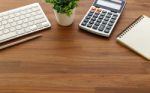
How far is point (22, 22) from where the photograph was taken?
864mm

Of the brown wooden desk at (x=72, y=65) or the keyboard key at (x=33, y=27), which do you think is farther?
the keyboard key at (x=33, y=27)

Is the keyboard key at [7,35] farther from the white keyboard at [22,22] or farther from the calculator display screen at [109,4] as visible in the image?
the calculator display screen at [109,4]

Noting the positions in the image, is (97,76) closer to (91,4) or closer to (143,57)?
(143,57)

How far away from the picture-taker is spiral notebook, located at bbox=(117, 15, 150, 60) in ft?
2.62

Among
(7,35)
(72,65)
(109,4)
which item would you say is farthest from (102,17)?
(7,35)

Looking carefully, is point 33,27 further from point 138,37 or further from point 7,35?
point 138,37

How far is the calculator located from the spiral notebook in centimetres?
5

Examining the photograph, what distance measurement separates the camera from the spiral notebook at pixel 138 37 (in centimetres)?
80

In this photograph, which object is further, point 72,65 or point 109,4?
point 109,4

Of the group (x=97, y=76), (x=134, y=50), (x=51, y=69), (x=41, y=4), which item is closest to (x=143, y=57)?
(x=134, y=50)

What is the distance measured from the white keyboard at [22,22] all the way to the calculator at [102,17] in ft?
0.43

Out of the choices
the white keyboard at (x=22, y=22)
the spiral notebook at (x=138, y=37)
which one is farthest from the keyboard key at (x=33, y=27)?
the spiral notebook at (x=138, y=37)

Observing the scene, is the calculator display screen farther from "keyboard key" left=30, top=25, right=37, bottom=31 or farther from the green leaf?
"keyboard key" left=30, top=25, right=37, bottom=31

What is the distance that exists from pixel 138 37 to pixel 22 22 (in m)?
0.37
